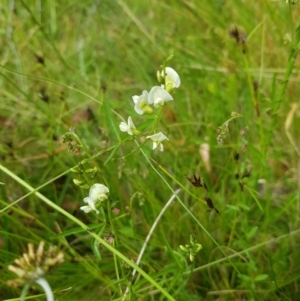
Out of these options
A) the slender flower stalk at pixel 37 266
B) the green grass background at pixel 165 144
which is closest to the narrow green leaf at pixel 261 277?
the green grass background at pixel 165 144

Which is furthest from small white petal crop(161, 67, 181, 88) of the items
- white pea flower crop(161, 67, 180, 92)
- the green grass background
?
the green grass background

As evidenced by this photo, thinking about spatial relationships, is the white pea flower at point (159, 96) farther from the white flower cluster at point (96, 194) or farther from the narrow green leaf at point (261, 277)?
the narrow green leaf at point (261, 277)

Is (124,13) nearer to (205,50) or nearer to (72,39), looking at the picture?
(72,39)

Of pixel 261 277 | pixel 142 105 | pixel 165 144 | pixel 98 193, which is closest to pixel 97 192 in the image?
pixel 98 193

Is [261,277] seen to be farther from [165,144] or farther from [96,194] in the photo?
[165,144]

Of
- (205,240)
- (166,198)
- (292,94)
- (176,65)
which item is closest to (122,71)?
(176,65)

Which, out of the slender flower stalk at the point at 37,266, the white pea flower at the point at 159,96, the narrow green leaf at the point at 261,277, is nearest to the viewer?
the slender flower stalk at the point at 37,266
